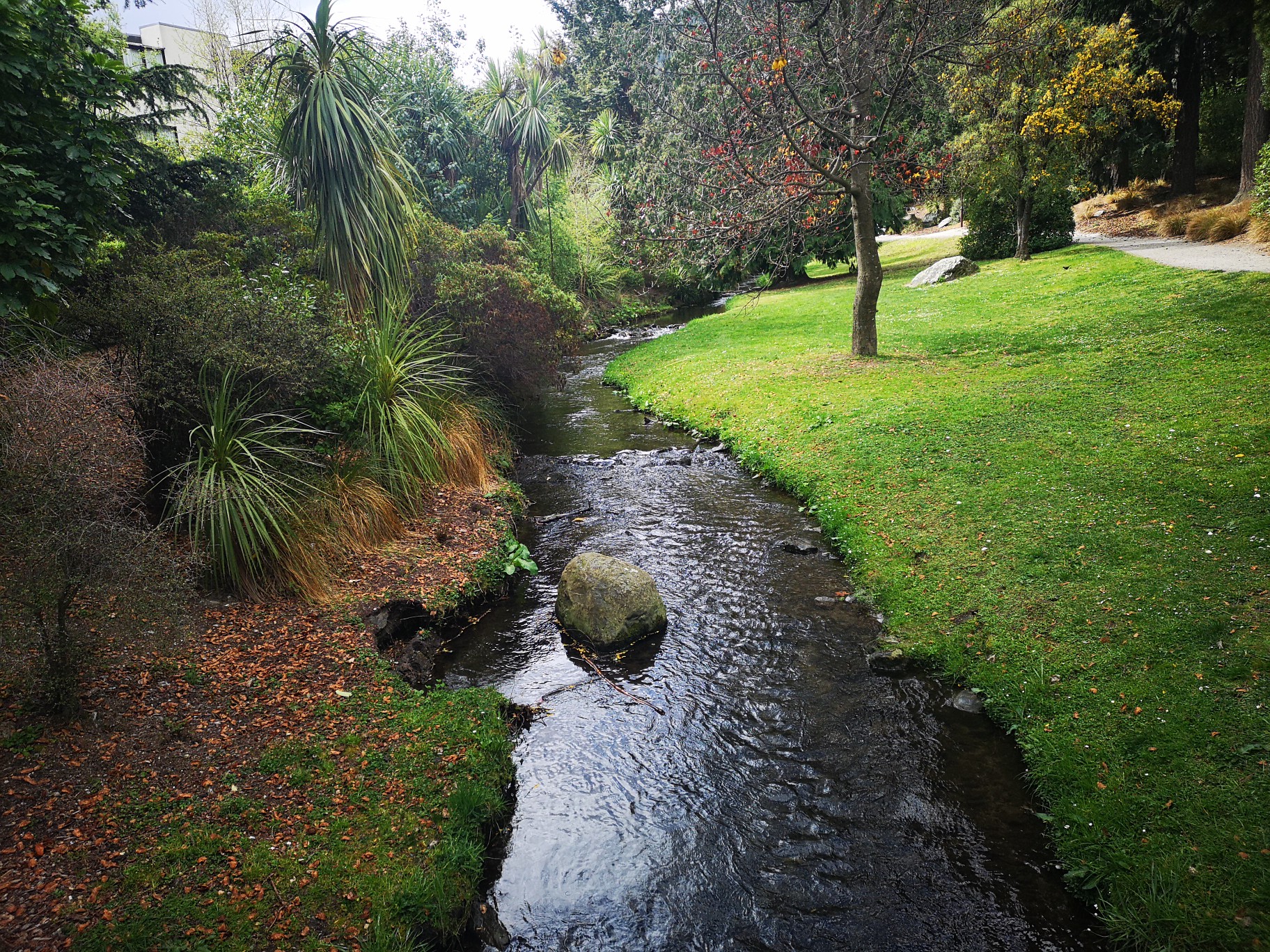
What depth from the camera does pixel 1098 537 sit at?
668 centimetres

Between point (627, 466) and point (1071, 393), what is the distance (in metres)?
7.12

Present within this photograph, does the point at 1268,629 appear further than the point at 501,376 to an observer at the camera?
No

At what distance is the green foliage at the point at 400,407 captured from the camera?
8.55m

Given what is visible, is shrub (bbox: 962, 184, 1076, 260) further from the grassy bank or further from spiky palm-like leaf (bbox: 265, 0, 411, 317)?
the grassy bank

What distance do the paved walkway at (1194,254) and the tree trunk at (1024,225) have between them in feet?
7.15

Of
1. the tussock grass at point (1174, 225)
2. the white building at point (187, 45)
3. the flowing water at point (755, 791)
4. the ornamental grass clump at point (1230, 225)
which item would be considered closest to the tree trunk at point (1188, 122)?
the tussock grass at point (1174, 225)

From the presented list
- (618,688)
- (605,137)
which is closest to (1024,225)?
(605,137)

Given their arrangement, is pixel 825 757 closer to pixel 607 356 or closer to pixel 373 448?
pixel 373 448

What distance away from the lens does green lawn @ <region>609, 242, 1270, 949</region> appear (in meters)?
4.07

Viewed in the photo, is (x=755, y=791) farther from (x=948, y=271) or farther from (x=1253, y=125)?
(x=1253, y=125)

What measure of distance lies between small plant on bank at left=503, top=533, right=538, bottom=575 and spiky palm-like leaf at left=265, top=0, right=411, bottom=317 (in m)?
4.70

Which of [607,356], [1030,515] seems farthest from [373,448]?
[607,356]

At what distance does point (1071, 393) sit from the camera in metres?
10.2

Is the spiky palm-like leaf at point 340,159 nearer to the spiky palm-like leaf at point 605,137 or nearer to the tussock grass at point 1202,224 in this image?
the tussock grass at point 1202,224
